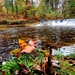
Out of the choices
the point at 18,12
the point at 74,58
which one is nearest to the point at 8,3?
the point at 18,12

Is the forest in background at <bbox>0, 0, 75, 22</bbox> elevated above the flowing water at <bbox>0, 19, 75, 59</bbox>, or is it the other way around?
the forest in background at <bbox>0, 0, 75, 22</bbox>

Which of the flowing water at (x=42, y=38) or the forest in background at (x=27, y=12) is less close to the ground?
the forest in background at (x=27, y=12)

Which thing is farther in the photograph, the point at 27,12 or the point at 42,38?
the point at 27,12

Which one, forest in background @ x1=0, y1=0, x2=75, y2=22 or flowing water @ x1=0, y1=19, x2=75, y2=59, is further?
forest in background @ x1=0, y1=0, x2=75, y2=22

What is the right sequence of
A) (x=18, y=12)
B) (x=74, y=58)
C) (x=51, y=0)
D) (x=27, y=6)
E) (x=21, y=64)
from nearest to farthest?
(x=21, y=64) → (x=74, y=58) → (x=27, y=6) → (x=18, y=12) → (x=51, y=0)

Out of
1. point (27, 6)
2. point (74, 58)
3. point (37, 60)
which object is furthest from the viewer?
point (27, 6)

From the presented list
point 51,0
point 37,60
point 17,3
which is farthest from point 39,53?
point 51,0

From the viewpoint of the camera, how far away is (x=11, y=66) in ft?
15.0

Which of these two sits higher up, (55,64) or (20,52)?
(20,52)

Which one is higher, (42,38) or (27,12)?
(27,12)

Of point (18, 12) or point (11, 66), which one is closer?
point (11, 66)

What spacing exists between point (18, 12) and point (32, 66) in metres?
43.2

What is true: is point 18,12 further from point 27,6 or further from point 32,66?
point 32,66

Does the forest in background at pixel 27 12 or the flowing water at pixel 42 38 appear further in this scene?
the forest in background at pixel 27 12
